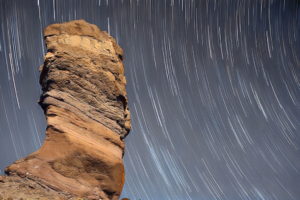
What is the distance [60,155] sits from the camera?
22.6ft

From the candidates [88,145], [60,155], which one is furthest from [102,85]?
[60,155]

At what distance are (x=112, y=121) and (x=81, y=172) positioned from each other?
2534mm

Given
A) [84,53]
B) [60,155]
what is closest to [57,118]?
[60,155]

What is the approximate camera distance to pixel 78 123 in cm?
793

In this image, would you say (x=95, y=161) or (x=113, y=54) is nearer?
(x=95, y=161)

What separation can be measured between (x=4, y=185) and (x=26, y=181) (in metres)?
0.49

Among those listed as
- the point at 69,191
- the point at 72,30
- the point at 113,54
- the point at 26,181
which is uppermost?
the point at 72,30

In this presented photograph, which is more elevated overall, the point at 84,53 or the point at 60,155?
the point at 84,53

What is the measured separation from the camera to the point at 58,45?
373 inches

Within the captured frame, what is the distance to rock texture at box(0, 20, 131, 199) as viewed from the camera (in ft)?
20.6

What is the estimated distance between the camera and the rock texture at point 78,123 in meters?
6.27

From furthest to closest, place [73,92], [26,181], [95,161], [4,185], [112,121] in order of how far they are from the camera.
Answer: [112,121] < [73,92] < [95,161] < [26,181] < [4,185]

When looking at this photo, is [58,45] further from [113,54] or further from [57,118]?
[57,118]

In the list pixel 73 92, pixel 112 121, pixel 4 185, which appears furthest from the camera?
pixel 112 121
